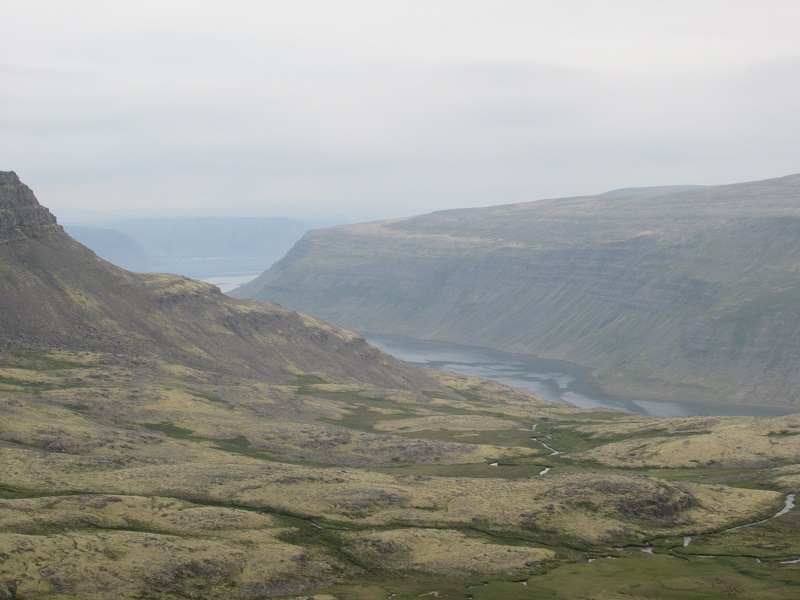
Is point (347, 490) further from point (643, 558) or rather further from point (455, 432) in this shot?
point (455, 432)

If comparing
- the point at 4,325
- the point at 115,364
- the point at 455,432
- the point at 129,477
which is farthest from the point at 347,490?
the point at 4,325

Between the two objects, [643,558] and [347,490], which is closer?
[643,558]

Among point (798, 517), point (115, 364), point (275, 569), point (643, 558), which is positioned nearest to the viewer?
point (275, 569)

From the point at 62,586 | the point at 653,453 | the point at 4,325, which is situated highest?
the point at 4,325
